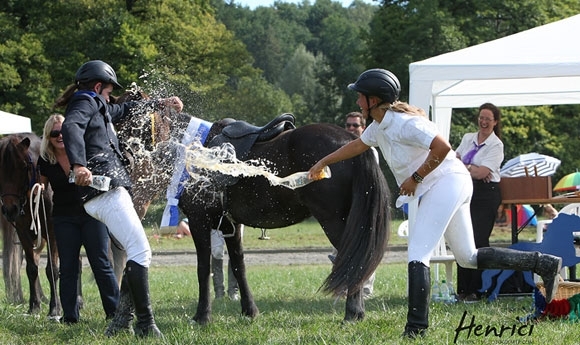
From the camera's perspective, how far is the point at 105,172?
675 centimetres

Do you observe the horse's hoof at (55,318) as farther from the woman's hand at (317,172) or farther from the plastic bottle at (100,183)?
the woman's hand at (317,172)

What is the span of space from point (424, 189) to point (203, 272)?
8.94 feet

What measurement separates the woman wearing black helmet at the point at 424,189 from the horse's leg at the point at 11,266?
5.62 m

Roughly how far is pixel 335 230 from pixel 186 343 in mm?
1986

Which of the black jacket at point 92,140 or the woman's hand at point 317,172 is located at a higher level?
the black jacket at point 92,140

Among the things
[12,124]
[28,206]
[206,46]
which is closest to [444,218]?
[28,206]

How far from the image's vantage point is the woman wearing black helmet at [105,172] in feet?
21.6

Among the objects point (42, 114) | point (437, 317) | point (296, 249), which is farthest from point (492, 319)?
point (42, 114)

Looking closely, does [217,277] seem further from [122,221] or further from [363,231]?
[122,221]

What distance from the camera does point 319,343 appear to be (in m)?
6.06

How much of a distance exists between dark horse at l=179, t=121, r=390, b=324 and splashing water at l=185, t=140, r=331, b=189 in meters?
0.16

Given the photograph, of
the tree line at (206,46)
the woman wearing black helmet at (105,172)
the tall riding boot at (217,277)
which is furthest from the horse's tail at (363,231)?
the tree line at (206,46)

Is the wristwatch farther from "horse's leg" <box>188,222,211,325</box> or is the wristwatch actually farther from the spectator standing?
the spectator standing

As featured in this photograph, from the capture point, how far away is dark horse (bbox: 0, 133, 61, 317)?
9.07 m
